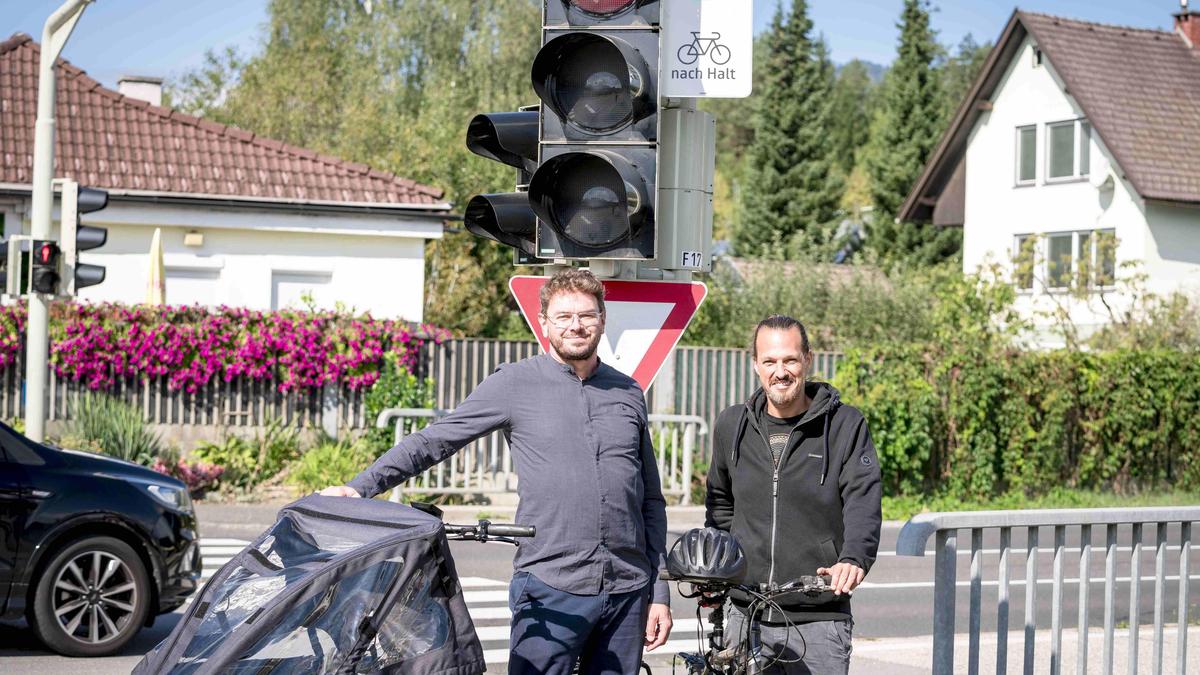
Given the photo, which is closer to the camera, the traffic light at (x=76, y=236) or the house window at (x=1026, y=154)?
the traffic light at (x=76, y=236)

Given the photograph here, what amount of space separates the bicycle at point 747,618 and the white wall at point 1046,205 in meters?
30.0

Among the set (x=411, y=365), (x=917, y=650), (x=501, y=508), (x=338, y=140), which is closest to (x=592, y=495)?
(x=917, y=650)

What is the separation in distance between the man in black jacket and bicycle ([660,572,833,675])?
0.05 m

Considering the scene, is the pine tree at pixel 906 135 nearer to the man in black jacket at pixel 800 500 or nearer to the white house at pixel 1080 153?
the white house at pixel 1080 153

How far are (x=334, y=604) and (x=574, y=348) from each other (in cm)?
129

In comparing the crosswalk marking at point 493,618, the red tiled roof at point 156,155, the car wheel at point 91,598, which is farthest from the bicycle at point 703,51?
the red tiled roof at point 156,155

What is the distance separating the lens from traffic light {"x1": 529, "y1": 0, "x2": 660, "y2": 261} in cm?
589

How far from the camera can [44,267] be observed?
14.0 metres

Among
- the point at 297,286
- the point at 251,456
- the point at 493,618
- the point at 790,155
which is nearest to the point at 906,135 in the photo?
the point at 790,155

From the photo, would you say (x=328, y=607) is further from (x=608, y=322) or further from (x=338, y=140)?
(x=338, y=140)

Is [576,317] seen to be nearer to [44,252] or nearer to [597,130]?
[597,130]

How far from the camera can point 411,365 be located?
65.4ft

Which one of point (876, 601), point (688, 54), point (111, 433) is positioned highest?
point (688, 54)

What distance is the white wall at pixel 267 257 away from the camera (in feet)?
81.1
